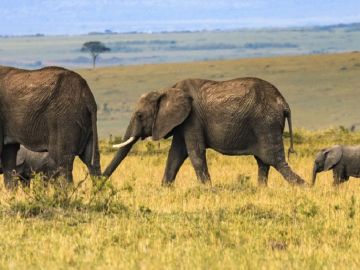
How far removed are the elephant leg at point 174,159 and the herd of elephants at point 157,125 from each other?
0.01 metres

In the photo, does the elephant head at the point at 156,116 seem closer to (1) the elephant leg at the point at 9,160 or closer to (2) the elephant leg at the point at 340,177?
(1) the elephant leg at the point at 9,160

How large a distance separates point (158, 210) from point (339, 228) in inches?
87.5

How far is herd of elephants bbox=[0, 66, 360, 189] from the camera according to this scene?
1427 centimetres

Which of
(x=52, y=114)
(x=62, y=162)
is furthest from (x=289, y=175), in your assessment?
(x=52, y=114)

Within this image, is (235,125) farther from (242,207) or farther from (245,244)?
(245,244)

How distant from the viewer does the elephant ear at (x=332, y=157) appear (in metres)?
17.1

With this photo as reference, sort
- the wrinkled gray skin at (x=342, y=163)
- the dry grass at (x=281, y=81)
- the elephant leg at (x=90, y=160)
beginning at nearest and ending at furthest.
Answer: the elephant leg at (x=90, y=160) → the wrinkled gray skin at (x=342, y=163) → the dry grass at (x=281, y=81)

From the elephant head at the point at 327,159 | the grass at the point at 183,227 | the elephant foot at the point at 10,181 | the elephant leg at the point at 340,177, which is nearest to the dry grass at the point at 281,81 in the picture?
the elephant head at the point at 327,159

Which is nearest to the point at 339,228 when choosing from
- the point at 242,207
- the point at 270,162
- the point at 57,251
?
the point at 242,207

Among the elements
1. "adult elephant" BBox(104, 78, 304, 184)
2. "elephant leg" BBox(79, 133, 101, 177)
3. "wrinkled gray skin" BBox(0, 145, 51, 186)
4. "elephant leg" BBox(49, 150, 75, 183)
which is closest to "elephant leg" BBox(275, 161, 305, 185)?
"adult elephant" BBox(104, 78, 304, 184)

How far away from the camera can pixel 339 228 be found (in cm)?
1128

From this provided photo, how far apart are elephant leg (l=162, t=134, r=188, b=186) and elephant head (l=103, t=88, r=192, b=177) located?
0.81 ft

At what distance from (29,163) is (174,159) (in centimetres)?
204

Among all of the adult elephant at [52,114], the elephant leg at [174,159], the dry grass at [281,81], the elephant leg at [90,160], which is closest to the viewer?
the adult elephant at [52,114]
